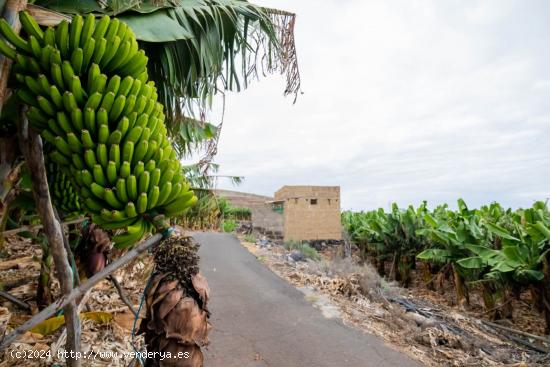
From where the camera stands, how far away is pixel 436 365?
3822 mm

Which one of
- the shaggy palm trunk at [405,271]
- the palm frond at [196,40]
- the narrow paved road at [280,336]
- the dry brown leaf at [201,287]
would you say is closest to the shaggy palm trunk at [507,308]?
the shaggy palm trunk at [405,271]

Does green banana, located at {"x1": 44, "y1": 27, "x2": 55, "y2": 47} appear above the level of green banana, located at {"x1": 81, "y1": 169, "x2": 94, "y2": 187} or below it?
Result: above

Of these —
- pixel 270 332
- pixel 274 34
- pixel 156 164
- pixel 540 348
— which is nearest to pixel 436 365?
pixel 270 332

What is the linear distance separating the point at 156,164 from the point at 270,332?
3730mm

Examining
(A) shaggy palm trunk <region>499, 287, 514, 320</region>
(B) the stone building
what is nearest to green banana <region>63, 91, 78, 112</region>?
(A) shaggy palm trunk <region>499, 287, 514, 320</region>

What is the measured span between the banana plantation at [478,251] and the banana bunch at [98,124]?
296 inches

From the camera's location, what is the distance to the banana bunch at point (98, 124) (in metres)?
1.38

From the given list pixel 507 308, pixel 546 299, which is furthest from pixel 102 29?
pixel 507 308

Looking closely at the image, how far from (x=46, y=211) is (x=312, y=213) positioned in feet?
48.4

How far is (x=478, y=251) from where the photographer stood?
7926 mm

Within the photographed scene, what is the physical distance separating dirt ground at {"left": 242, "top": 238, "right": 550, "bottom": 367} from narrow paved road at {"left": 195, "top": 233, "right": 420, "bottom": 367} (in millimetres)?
390

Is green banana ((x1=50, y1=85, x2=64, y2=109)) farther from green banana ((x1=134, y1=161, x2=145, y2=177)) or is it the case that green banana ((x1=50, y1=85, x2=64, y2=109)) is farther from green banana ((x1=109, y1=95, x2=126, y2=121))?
green banana ((x1=134, y1=161, x2=145, y2=177))

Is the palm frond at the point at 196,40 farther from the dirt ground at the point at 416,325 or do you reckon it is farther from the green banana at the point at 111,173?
the dirt ground at the point at 416,325

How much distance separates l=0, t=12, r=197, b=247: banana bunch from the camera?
1375mm
